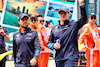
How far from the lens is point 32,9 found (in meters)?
11.5

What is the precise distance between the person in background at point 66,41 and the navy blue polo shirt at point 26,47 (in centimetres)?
48

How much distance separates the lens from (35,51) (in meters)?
4.16

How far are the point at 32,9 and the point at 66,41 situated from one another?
728 centimetres

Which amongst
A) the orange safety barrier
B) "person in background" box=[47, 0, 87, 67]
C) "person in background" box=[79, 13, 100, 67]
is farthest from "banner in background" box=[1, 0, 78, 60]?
"person in background" box=[47, 0, 87, 67]

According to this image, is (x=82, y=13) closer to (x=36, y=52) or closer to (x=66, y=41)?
(x=66, y=41)

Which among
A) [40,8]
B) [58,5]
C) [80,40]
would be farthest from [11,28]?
[80,40]

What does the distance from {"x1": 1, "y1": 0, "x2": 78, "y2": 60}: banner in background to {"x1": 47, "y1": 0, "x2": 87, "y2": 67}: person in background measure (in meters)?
6.83

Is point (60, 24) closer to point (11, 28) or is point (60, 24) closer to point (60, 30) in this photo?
point (60, 30)

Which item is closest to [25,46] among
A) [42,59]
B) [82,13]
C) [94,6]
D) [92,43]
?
[82,13]

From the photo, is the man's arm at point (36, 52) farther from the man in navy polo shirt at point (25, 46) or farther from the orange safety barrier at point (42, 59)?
the orange safety barrier at point (42, 59)

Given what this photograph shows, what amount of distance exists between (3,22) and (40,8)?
7.60 feet

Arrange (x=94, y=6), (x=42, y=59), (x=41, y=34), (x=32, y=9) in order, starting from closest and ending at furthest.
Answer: (x=41, y=34)
(x=42, y=59)
(x=94, y=6)
(x=32, y=9)

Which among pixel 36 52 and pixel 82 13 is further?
pixel 82 13

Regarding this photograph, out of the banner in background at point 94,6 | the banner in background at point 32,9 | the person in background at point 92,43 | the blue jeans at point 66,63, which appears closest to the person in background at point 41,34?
the person in background at point 92,43
